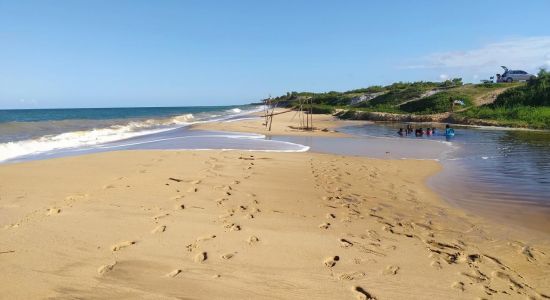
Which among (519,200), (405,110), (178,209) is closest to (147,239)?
(178,209)

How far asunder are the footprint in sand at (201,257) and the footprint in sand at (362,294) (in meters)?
1.85

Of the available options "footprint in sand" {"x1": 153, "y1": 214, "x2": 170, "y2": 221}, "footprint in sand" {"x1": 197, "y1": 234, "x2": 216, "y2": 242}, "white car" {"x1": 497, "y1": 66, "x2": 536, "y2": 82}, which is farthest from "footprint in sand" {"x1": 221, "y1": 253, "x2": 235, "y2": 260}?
"white car" {"x1": 497, "y1": 66, "x2": 536, "y2": 82}

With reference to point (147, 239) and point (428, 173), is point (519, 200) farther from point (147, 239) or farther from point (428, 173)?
point (147, 239)

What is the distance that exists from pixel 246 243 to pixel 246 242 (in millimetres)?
36

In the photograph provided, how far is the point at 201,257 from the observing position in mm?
4770

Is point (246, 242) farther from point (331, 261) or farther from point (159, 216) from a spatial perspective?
point (159, 216)

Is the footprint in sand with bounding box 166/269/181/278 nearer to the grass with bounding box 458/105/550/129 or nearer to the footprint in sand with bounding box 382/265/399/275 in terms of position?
the footprint in sand with bounding box 382/265/399/275

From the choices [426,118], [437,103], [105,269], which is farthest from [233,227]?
[437,103]

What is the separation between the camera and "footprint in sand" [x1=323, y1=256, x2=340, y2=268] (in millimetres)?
4738

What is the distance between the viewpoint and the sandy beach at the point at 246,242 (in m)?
4.11

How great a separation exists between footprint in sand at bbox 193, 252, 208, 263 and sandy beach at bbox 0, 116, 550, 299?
0.08ft

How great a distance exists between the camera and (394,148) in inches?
724

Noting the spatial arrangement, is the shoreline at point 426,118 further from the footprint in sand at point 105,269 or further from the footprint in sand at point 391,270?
the footprint in sand at point 105,269

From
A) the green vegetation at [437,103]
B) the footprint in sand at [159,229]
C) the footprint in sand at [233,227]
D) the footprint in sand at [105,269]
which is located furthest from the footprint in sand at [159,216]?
the green vegetation at [437,103]
